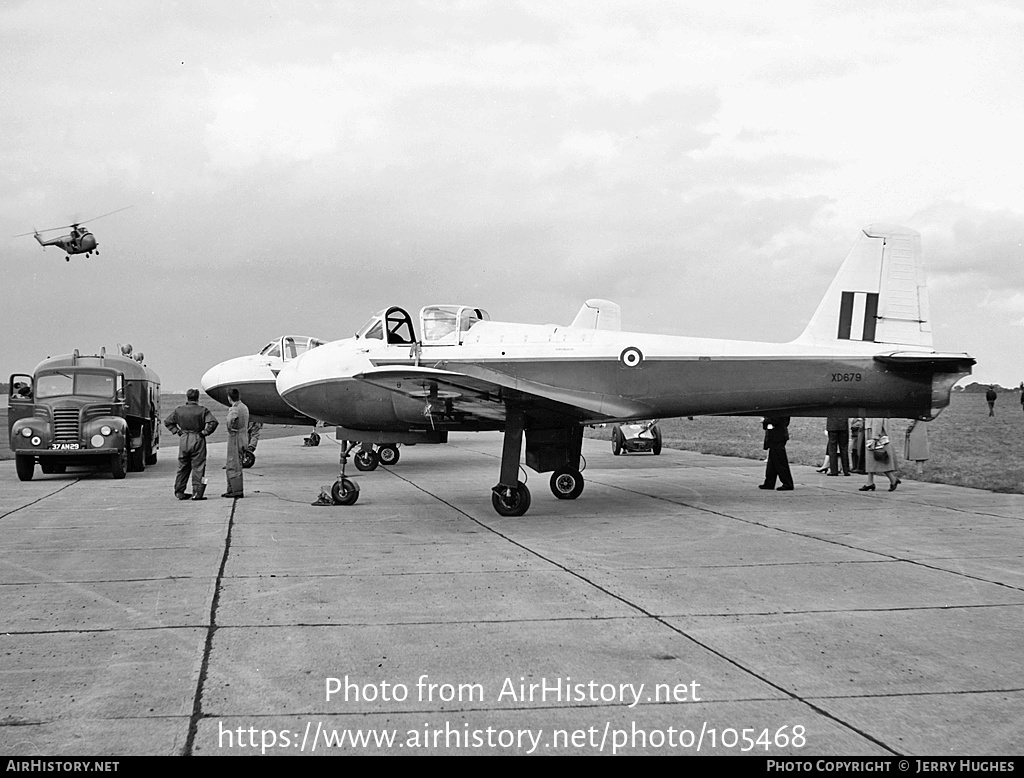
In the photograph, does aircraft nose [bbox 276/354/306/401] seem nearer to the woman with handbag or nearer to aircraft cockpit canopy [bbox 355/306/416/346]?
aircraft cockpit canopy [bbox 355/306/416/346]

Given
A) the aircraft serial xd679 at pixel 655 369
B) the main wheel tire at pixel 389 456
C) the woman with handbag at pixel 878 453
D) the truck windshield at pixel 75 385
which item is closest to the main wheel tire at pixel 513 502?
the aircraft serial xd679 at pixel 655 369

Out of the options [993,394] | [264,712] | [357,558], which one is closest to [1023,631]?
[264,712]

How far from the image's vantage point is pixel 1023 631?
618 cm

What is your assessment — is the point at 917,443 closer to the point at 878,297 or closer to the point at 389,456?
the point at 878,297

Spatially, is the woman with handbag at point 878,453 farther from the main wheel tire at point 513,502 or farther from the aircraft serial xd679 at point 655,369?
the main wheel tire at point 513,502

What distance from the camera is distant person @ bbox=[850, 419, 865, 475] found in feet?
58.2

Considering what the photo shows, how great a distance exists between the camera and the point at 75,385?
19.6m

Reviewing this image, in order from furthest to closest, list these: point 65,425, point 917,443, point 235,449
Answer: point 65,425
point 917,443
point 235,449

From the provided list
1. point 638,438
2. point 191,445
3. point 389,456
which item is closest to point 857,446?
point 638,438

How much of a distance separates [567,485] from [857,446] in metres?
6.94

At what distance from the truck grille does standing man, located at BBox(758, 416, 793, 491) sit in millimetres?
13463

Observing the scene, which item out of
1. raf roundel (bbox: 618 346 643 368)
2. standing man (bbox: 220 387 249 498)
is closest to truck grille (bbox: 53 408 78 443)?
standing man (bbox: 220 387 249 498)

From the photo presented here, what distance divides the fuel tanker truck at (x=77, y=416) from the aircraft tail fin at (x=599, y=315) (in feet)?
36.7

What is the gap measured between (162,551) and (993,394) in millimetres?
57111
